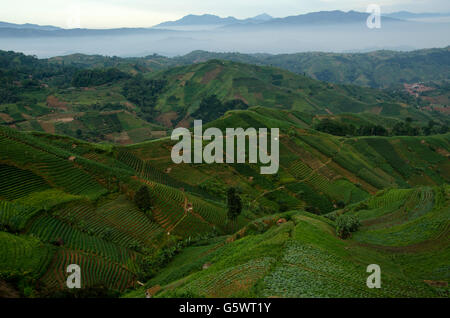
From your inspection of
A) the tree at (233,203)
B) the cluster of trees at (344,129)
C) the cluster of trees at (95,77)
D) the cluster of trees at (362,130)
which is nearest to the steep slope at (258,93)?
the cluster of trees at (95,77)

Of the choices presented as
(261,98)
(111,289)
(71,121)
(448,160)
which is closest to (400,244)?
(111,289)

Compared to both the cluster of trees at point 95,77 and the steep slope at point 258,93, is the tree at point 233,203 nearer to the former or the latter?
the steep slope at point 258,93

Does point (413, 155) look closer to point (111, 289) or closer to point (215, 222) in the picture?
point (215, 222)

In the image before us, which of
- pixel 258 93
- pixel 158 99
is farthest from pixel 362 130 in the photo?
pixel 158 99

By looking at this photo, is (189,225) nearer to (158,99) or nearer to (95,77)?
(158,99)

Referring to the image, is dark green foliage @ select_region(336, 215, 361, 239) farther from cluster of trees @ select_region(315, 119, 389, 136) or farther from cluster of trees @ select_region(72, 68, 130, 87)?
cluster of trees @ select_region(72, 68, 130, 87)

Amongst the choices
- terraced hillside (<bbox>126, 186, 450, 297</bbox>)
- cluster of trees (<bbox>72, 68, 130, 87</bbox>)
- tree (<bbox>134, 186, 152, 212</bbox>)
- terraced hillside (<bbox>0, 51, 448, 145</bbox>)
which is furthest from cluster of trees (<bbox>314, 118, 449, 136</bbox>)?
cluster of trees (<bbox>72, 68, 130, 87</bbox>)

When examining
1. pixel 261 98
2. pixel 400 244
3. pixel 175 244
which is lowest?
pixel 175 244
